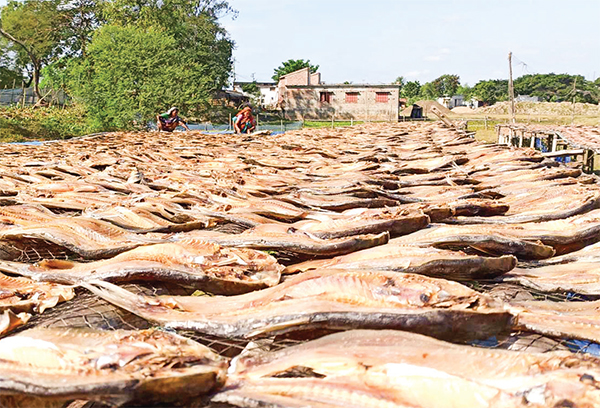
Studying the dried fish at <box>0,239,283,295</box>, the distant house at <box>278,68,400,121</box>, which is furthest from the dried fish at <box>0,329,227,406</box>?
the distant house at <box>278,68,400,121</box>

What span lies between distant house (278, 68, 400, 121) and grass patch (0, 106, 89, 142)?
30.0 m

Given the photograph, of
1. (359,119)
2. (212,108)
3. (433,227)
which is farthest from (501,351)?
(359,119)

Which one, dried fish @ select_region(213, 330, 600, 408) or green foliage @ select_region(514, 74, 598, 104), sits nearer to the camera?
dried fish @ select_region(213, 330, 600, 408)

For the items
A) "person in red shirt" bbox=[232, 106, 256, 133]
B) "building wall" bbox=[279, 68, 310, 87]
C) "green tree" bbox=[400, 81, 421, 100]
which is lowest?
"person in red shirt" bbox=[232, 106, 256, 133]

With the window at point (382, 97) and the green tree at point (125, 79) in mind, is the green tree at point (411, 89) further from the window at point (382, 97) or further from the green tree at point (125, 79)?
the green tree at point (125, 79)

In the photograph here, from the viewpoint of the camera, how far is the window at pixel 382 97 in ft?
193

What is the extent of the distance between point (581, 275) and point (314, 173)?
164 inches

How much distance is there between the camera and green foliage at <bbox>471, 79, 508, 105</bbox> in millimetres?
122250

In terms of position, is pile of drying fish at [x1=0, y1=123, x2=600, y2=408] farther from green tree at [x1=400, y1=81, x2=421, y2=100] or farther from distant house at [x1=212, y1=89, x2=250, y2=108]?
green tree at [x1=400, y1=81, x2=421, y2=100]

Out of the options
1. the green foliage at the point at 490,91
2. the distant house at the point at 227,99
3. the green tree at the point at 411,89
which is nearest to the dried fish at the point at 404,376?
the distant house at the point at 227,99

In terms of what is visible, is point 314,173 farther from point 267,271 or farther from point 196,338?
point 196,338

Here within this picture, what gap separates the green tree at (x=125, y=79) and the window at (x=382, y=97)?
101 ft

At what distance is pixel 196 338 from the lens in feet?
5.79

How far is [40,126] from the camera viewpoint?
29547 mm
